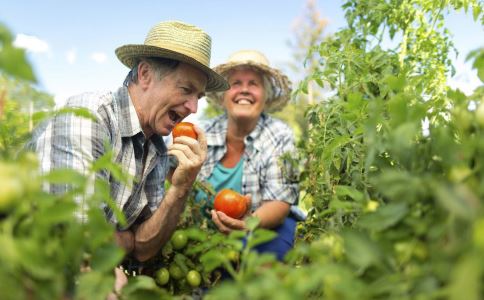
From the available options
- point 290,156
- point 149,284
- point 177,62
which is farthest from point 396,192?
point 290,156

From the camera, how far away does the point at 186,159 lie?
6.70 feet

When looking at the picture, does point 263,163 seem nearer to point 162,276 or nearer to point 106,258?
point 162,276

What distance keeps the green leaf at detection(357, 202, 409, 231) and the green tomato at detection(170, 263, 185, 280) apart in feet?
5.60

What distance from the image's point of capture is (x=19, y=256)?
508 millimetres

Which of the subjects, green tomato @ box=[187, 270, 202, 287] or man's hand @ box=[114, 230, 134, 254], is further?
green tomato @ box=[187, 270, 202, 287]

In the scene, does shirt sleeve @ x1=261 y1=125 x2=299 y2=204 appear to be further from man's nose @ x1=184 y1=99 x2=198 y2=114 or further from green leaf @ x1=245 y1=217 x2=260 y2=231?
green leaf @ x1=245 y1=217 x2=260 y2=231

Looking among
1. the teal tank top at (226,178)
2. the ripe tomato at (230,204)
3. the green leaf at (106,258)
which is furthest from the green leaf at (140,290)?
the teal tank top at (226,178)

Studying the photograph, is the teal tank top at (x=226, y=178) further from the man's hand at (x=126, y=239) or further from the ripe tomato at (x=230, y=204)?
the man's hand at (x=126, y=239)

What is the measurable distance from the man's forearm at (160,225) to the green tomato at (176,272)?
0.14m

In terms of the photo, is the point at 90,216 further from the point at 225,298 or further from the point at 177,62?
the point at 177,62

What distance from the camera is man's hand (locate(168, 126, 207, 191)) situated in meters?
2.04

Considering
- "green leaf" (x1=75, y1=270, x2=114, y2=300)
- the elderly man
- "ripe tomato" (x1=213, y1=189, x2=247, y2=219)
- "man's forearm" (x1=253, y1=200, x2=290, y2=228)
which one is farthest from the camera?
"man's forearm" (x1=253, y1=200, x2=290, y2=228)

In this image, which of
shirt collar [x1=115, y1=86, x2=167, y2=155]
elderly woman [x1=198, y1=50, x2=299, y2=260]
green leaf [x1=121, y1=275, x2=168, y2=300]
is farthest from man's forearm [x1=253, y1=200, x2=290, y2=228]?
green leaf [x1=121, y1=275, x2=168, y2=300]

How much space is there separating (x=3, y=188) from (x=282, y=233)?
2.48 metres
